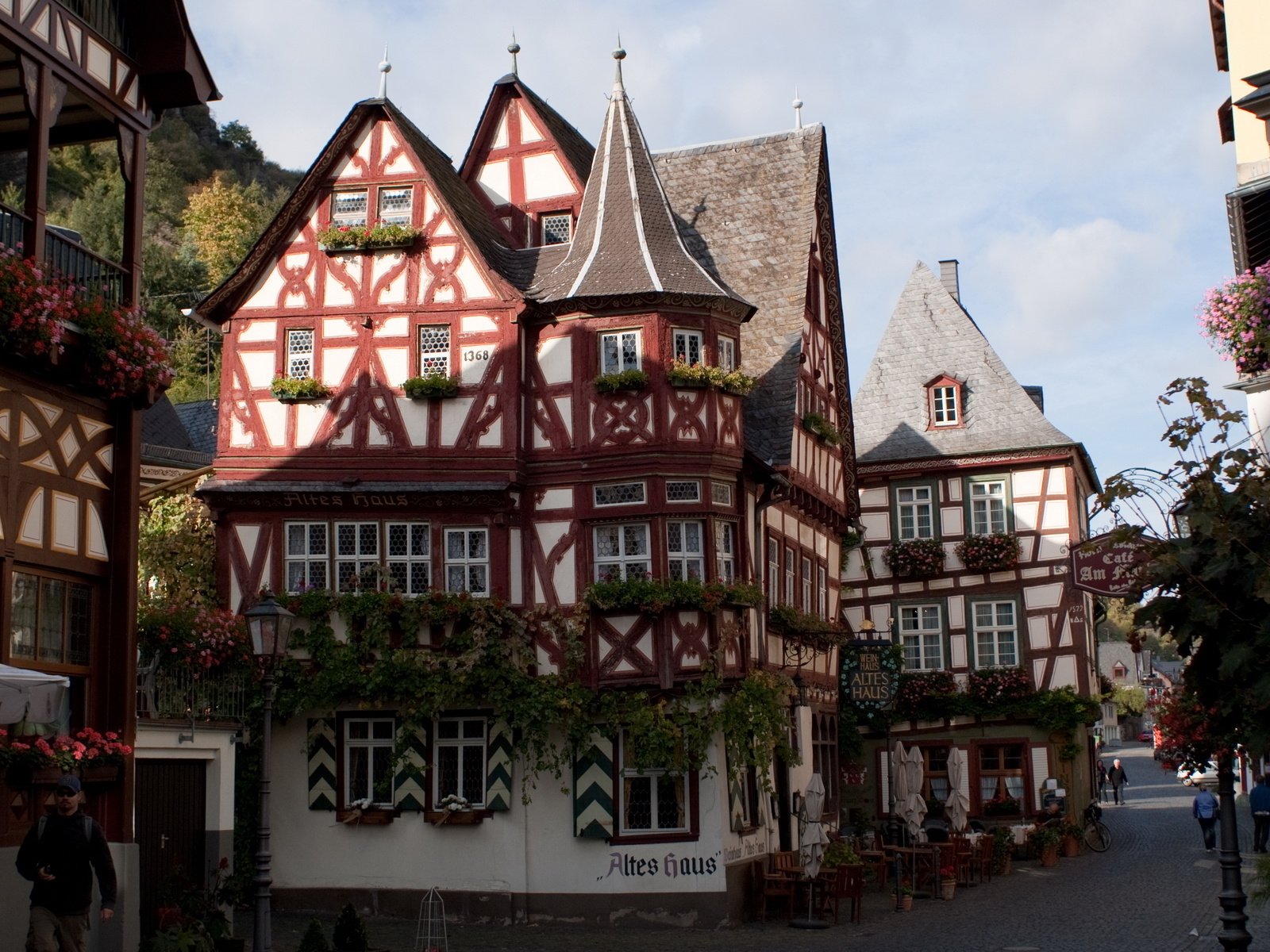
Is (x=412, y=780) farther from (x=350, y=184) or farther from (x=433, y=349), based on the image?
(x=350, y=184)

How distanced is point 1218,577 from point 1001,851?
19.1 m

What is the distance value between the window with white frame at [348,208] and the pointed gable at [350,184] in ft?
0.51

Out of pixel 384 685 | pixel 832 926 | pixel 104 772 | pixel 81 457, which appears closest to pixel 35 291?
pixel 81 457

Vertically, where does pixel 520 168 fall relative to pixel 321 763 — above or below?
above

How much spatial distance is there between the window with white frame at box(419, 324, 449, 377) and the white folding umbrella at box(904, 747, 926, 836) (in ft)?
32.5

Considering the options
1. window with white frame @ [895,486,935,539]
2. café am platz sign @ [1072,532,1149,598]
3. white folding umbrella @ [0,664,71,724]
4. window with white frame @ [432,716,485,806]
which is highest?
window with white frame @ [895,486,935,539]

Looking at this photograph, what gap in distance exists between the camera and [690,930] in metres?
21.5

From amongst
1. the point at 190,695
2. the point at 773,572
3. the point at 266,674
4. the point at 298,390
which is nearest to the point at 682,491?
the point at 773,572

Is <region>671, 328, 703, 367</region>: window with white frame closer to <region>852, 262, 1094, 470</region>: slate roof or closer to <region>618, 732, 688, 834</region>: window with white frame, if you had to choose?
<region>618, 732, 688, 834</region>: window with white frame

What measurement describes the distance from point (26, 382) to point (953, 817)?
57.6 ft

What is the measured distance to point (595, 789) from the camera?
73.7 ft

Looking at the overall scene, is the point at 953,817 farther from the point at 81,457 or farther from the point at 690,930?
the point at 81,457

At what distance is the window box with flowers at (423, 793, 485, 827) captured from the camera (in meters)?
22.6

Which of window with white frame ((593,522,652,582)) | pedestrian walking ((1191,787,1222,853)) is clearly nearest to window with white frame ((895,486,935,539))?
pedestrian walking ((1191,787,1222,853))
